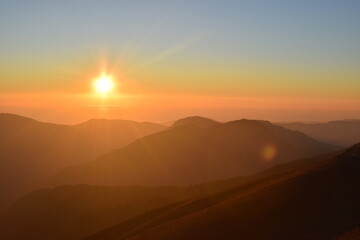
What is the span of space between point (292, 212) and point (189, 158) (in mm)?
124621

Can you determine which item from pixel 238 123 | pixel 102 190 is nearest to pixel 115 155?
pixel 238 123

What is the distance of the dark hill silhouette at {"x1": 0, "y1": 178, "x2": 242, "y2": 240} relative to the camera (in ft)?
248

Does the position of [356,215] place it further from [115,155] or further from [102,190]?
[115,155]

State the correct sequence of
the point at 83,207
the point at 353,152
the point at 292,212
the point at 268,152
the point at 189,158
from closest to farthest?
1. the point at 292,212
2. the point at 353,152
3. the point at 83,207
4. the point at 189,158
5. the point at 268,152

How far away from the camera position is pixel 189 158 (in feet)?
525

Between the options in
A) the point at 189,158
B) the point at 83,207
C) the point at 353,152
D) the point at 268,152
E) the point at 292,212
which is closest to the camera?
the point at 292,212

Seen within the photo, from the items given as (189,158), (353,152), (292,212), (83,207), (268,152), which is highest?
(189,158)

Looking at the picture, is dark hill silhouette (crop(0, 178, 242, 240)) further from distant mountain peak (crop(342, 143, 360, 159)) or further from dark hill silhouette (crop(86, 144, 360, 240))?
distant mountain peak (crop(342, 143, 360, 159))

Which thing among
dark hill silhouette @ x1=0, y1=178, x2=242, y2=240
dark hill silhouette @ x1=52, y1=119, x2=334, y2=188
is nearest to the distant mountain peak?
dark hill silhouette @ x1=0, y1=178, x2=242, y2=240

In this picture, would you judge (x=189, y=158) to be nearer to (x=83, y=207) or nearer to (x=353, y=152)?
(x=83, y=207)

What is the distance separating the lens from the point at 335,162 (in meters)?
44.8

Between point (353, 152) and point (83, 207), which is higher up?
point (353, 152)

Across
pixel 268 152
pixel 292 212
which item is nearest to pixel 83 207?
pixel 292 212

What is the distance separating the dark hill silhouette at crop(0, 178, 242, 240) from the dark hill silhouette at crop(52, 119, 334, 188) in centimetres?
5099
